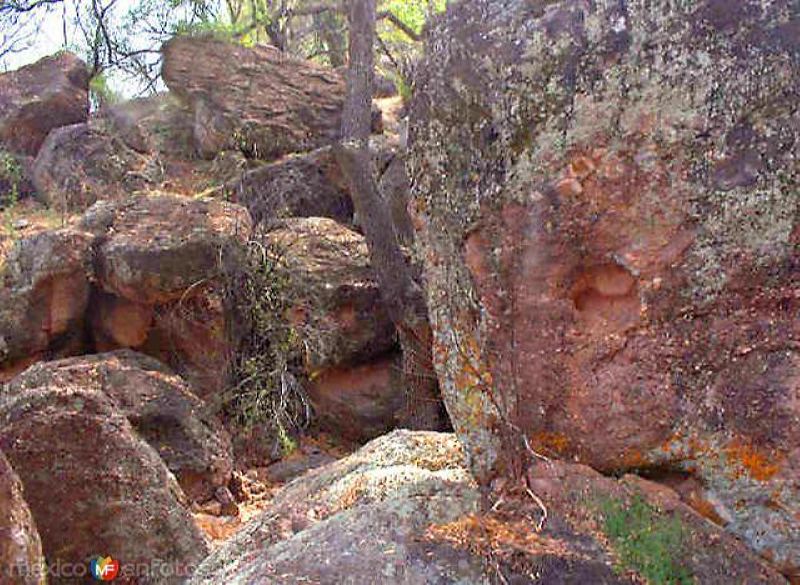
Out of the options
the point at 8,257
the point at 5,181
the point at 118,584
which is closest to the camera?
the point at 118,584

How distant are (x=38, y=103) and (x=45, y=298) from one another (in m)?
5.97

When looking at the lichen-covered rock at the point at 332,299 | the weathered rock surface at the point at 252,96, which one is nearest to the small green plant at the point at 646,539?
the lichen-covered rock at the point at 332,299

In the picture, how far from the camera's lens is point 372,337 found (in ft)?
30.8

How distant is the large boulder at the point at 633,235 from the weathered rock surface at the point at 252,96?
33.5 feet

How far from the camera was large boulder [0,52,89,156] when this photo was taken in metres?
14.2

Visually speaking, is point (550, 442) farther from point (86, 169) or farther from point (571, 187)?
point (86, 169)

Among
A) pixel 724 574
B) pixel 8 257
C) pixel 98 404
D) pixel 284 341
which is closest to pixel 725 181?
pixel 724 574

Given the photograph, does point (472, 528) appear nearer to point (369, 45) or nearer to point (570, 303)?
point (570, 303)

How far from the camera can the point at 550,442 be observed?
273 cm

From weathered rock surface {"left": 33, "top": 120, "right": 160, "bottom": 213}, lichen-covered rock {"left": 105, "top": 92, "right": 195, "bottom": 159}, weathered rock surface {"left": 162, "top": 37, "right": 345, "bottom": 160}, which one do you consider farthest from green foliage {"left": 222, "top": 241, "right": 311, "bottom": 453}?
lichen-covered rock {"left": 105, "top": 92, "right": 195, "bottom": 159}

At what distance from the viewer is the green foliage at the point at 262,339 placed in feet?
28.9

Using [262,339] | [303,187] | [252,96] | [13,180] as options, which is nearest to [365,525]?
[262,339]

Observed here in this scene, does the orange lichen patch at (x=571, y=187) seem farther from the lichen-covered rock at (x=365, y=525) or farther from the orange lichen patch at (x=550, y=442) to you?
the lichen-covered rock at (x=365, y=525)

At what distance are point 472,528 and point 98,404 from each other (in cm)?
240
